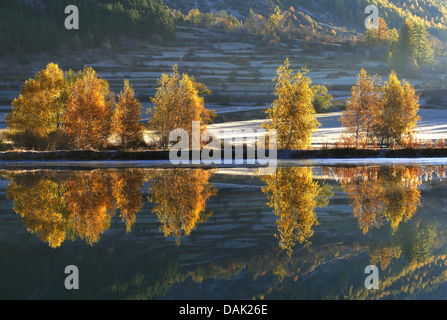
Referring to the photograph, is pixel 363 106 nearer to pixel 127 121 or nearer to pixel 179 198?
pixel 127 121

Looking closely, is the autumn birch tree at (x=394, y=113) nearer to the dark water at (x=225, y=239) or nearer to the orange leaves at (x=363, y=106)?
the orange leaves at (x=363, y=106)

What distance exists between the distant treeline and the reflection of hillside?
392 ft

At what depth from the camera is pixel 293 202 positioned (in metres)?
15.5

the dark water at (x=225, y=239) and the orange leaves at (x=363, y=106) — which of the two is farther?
the orange leaves at (x=363, y=106)

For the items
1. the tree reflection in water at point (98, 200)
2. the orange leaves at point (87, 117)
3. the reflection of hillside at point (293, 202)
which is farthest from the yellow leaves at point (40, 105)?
the reflection of hillside at point (293, 202)

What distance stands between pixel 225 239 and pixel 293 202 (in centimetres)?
459

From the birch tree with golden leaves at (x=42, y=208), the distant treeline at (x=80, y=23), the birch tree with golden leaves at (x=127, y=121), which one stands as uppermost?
the distant treeline at (x=80, y=23)

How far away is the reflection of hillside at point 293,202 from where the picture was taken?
37.4 ft

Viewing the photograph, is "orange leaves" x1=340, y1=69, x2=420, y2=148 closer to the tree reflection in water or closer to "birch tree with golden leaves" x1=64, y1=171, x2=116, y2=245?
the tree reflection in water

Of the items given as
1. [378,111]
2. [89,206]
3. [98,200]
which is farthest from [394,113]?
[89,206]

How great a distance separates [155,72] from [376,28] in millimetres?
72854

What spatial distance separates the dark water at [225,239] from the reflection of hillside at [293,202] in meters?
0.04

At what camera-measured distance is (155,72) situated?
108m

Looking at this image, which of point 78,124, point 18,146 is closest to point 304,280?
point 78,124
